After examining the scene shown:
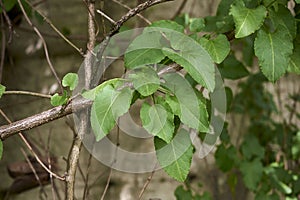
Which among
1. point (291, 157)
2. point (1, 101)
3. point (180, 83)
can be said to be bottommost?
point (291, 157)

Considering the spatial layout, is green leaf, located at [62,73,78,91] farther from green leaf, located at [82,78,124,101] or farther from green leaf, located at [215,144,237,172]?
green leaf, located at [215,144,237,172]

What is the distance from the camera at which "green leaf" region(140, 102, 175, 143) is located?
32.9 inches

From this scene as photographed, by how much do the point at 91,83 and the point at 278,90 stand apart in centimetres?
100

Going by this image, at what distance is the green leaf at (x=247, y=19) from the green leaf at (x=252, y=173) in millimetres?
675

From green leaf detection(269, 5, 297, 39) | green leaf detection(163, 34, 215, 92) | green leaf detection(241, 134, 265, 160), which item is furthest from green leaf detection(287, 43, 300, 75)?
green leaf detection(241, 134, 265, 160)

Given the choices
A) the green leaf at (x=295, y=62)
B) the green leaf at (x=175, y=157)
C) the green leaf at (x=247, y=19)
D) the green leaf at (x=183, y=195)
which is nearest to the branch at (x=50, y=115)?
the green leaf at (x=175, y=157)

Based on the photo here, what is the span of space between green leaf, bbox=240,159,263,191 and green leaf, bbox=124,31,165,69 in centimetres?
66

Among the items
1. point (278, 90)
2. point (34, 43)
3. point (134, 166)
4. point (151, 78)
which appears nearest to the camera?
point (151, 78)

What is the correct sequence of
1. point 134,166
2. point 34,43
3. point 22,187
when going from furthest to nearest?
point 34,43 → point 22,187 → point 134,166

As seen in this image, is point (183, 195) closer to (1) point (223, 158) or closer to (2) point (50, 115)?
(1) point (223, 158)

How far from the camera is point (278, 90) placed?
5.94 ft

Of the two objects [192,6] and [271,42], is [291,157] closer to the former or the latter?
[192,6]

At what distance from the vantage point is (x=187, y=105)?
868 mm

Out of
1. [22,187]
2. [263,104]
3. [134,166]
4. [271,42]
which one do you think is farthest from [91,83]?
[263,104]
